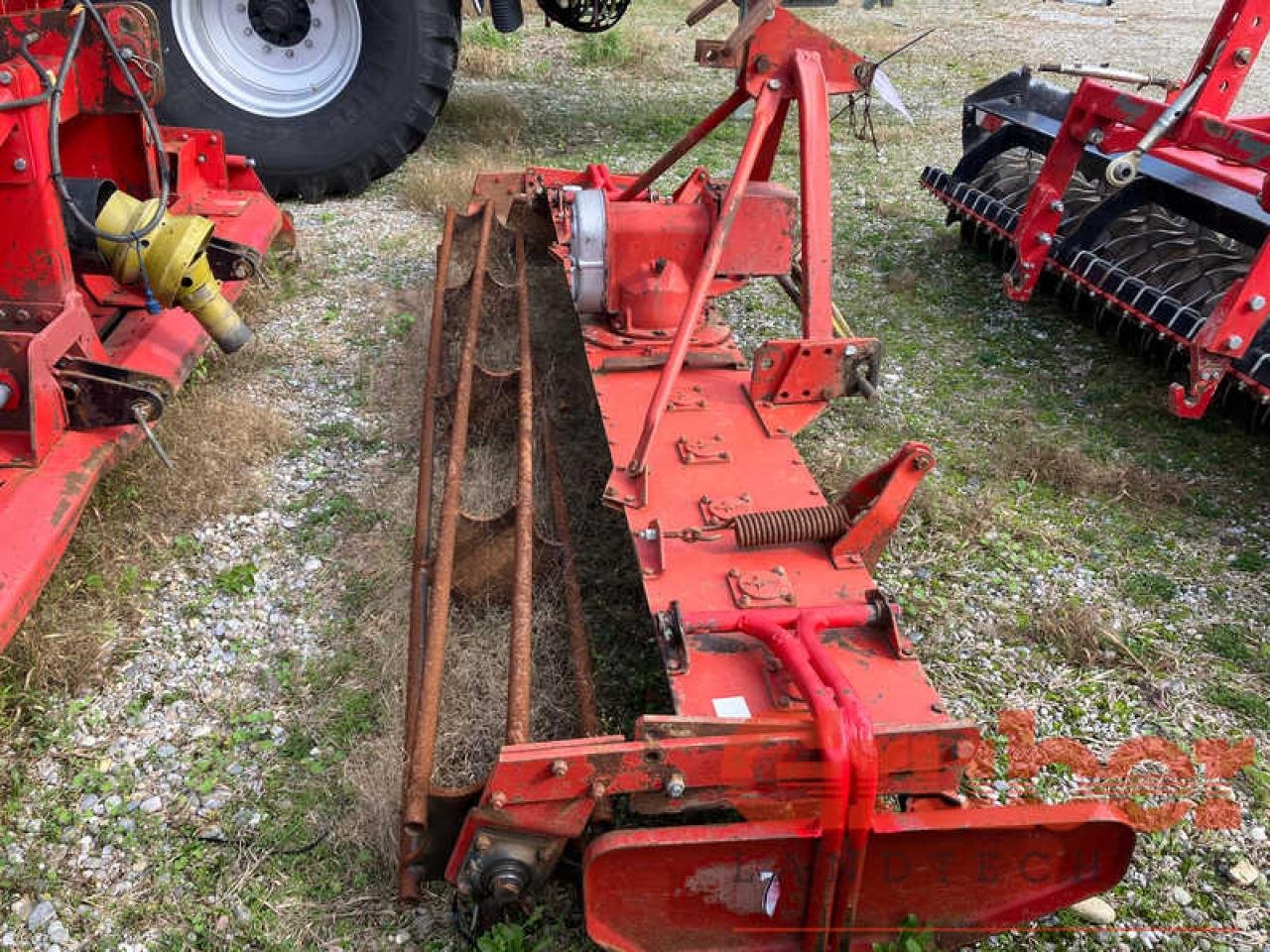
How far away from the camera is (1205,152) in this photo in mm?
3941

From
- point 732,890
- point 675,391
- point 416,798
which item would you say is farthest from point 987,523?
point 416,798

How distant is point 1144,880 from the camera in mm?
2336

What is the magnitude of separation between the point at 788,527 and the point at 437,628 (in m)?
0.87

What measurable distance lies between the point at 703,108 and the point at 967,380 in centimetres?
495

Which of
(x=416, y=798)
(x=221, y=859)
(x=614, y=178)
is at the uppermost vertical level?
(x=614, y=178)

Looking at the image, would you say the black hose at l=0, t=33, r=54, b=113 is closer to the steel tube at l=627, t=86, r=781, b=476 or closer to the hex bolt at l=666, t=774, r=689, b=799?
the steel tube at l=627, t=86, r=781, b=476

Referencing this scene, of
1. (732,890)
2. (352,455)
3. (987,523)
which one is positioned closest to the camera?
(732,890)

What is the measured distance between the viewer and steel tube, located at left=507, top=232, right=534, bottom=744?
2.17 m

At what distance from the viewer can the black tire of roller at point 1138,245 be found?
394 cm

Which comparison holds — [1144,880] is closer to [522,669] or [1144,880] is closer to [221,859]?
[522,669]

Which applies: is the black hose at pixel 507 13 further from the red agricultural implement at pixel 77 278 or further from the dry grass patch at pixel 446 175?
Result: the red agricultural implement at pixel 77 278

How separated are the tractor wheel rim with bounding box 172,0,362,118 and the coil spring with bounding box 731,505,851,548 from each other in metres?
4.52

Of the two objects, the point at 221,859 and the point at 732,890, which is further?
the point at 221,859

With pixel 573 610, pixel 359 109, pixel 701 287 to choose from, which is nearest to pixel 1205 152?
pixel 701 287
